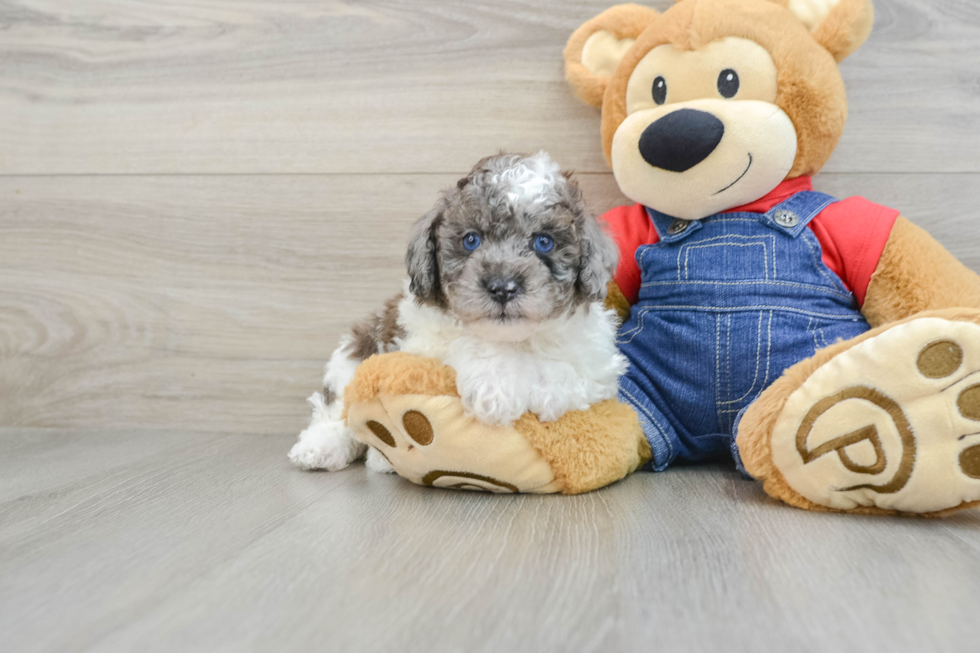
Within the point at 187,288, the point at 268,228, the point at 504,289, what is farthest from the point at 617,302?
the point at 187,288

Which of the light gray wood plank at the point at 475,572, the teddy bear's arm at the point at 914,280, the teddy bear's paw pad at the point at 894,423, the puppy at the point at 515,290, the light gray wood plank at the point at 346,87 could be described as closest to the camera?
the light gray wood plank at the point at 475,572

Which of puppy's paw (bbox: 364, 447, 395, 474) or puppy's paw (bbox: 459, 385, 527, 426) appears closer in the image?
puppy's paw (bbox: 459, 385, 527, 426)

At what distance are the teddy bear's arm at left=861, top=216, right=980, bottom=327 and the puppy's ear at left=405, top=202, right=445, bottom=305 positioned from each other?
726 mm

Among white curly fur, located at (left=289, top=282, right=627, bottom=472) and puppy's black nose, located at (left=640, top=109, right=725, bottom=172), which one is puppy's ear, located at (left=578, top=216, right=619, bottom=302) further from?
puppy's black nose, located at (left=640, top=109, right=725, bottom=172)

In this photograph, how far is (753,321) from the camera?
1.14 meters

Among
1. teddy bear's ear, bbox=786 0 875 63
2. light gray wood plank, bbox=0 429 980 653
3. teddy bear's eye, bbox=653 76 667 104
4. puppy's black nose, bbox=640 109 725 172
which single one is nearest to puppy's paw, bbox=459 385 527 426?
light gray wood plank, bbox=0 429 980 653

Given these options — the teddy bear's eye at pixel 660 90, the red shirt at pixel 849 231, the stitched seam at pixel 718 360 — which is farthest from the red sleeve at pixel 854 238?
the teddy bear's eye at pixel 660 90

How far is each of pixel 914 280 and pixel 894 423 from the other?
13.5 inches

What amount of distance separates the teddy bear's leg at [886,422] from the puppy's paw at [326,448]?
2.43 ft

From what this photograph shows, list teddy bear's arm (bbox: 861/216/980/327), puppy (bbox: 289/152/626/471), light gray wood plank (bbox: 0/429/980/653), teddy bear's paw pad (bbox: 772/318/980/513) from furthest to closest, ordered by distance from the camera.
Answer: teddy bear's arm (bbox: 861/216/980/327)
puppy (bbox: 289/152/626/471)
teddy bear's paw pad (bbox: 772/318/980/513)
light gray wood plank (bbox: 0/429/980/653)

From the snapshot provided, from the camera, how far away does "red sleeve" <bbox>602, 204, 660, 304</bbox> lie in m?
1.30

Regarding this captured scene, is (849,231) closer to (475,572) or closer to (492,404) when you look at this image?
(492,404)

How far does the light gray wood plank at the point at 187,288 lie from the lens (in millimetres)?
1585

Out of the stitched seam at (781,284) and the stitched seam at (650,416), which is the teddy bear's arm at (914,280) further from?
the stitched seam at (650,416)
